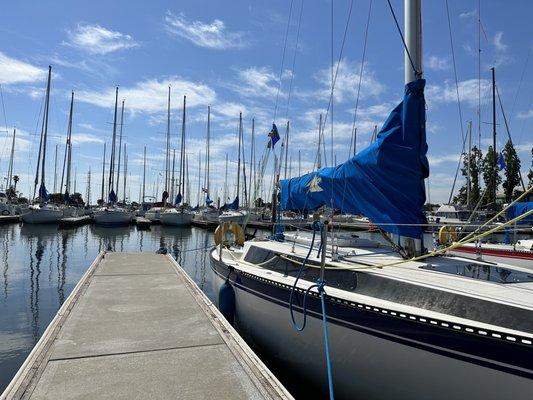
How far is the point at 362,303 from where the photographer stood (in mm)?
4988

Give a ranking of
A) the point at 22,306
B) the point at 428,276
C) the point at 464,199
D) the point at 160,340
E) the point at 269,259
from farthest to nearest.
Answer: the point at 464,199, the point at 22,306, the point at 269,259, the point at 160,340, the point at 428,276

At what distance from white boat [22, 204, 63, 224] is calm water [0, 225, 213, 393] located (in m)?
9.62

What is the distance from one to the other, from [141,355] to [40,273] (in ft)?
40.9

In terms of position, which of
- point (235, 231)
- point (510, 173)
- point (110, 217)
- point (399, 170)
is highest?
point (510, 173)

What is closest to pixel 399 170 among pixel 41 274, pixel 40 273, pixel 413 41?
pixel 413 41

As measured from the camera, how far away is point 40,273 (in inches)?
625

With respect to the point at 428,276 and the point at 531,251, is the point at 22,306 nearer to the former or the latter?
the point at 428,276

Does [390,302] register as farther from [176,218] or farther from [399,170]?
[176,218]

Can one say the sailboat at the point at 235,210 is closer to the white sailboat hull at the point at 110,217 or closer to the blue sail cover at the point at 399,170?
the white sailboat hull at the point at 110,217

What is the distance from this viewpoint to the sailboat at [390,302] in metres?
3.97

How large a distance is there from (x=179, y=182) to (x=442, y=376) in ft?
160

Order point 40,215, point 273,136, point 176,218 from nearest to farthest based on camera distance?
point 273,136 → point 40,215 → point 176,218

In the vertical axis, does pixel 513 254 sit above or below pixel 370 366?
above

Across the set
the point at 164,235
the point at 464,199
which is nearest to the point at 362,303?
the point at 164,235
